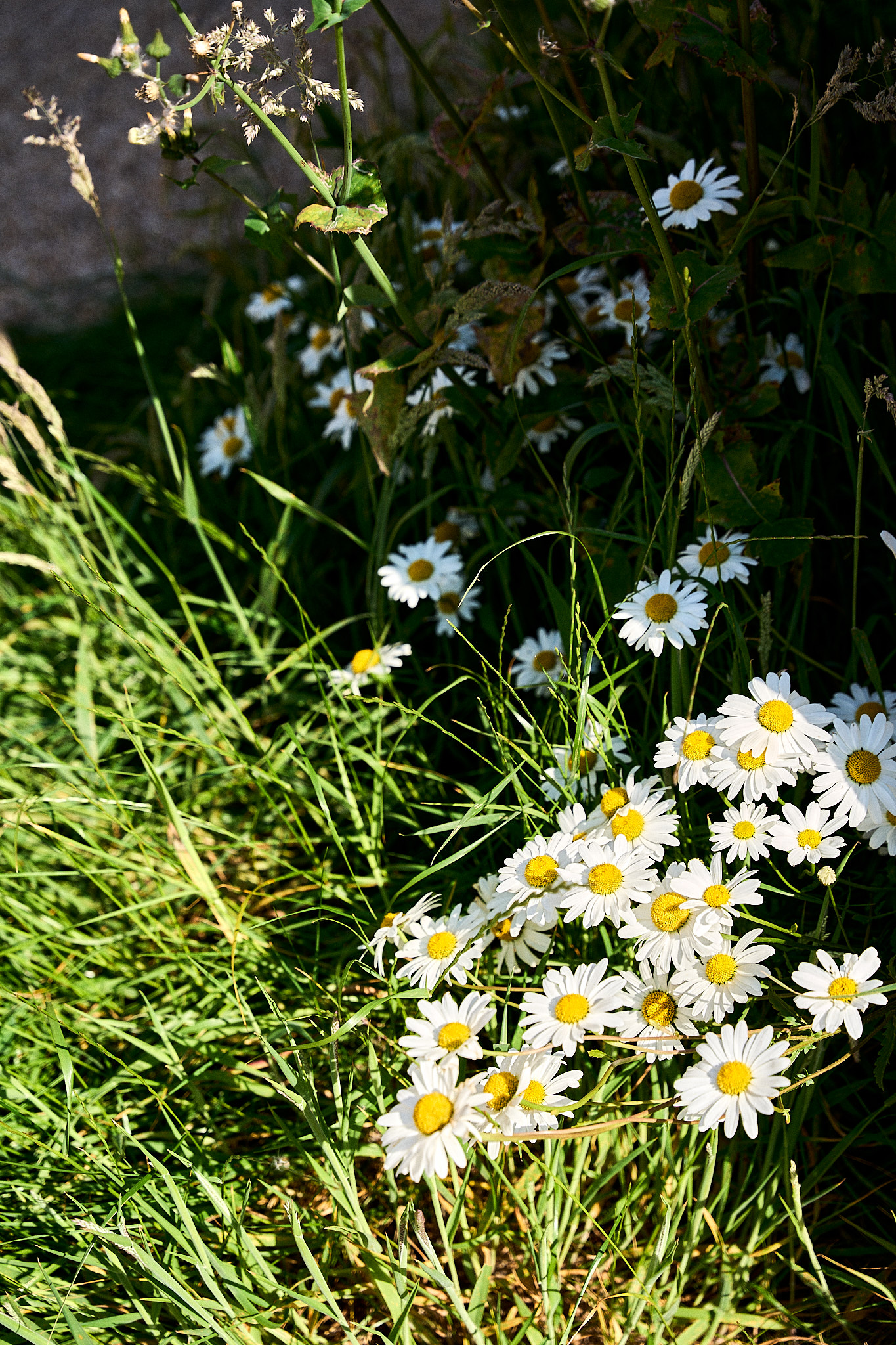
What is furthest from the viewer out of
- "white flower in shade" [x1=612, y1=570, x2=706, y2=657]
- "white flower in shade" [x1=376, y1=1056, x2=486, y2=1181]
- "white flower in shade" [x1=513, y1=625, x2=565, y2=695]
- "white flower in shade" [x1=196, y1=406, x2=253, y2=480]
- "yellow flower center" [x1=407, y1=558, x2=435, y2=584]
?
"white flower in shade" [x1=196, y1=406, x2=253, y2=480]

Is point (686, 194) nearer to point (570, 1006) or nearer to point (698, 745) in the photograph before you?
point (698, 745)

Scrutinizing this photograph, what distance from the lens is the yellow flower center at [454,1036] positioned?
3.24 ft

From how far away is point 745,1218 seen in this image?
112cm

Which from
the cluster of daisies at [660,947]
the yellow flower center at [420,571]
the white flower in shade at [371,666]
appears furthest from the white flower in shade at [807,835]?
the yellow flower center at [420,571]

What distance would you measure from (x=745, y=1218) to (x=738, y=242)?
1.15 m

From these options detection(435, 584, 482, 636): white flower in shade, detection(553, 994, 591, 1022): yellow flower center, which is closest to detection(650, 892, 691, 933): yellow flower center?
detection(553, 994, 591, 1022): yellow flower center

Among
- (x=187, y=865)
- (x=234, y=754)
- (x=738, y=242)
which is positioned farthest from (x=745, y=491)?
(x=187, y=865)

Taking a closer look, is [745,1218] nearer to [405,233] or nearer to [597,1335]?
[597,1335]

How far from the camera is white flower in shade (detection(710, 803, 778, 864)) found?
102cm

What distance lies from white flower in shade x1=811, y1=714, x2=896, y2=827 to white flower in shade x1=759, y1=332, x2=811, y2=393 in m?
0.64

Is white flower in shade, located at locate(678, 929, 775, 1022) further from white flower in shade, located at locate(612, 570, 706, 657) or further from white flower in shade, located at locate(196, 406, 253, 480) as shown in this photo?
white flower in shade, located at locate(196, 406, 253, 480)

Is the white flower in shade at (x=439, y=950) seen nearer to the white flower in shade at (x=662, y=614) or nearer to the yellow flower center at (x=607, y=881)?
the yellow flower center at (x=607, y=881)

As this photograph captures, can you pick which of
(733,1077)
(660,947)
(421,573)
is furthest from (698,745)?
(421,573)

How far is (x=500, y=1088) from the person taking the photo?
0.98 m
